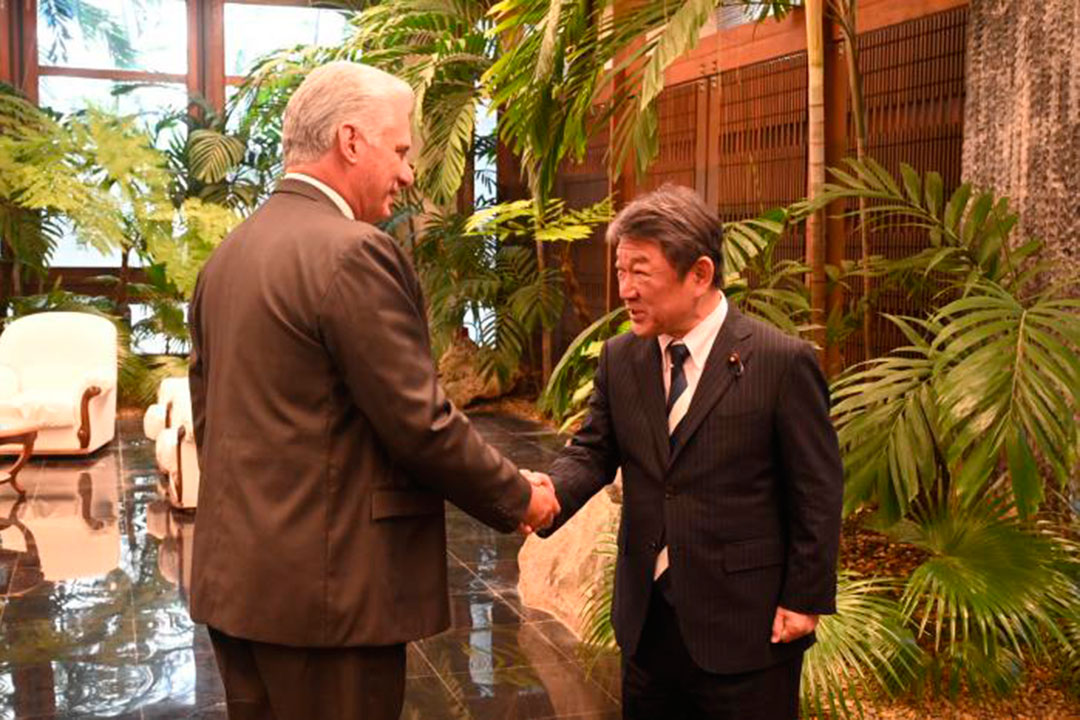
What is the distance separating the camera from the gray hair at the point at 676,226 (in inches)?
96.1

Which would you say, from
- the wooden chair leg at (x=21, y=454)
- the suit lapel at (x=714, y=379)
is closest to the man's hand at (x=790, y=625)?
the suit lapel at (x=714, y=379)

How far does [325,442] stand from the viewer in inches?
87.4

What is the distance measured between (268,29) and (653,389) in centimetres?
1347

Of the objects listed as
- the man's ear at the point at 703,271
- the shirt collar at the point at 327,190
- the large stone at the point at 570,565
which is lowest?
the large stone at the point at 570,565

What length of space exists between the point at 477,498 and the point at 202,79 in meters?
13.3

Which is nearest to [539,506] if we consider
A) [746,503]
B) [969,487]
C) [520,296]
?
[746,503]

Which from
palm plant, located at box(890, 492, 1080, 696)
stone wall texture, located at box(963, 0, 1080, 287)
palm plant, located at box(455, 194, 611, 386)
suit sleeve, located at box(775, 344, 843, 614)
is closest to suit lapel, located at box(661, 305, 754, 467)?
suit sleeve, located at box(775, 344, 843, 614)

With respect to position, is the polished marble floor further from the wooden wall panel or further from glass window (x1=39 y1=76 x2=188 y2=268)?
glass window (x1=39 y1=76 x2=188 y2=268)

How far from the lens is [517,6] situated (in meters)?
5.07

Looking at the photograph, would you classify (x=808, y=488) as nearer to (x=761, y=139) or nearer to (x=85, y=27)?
(x=761, y=139)

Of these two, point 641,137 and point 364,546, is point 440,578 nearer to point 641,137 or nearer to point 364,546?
point 364,546

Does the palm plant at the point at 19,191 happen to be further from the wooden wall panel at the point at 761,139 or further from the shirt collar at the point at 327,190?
the shirt collar at the point at 327,190

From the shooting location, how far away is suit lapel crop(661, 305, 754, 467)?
2.44 m

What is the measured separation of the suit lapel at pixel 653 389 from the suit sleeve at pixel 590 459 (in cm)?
13
